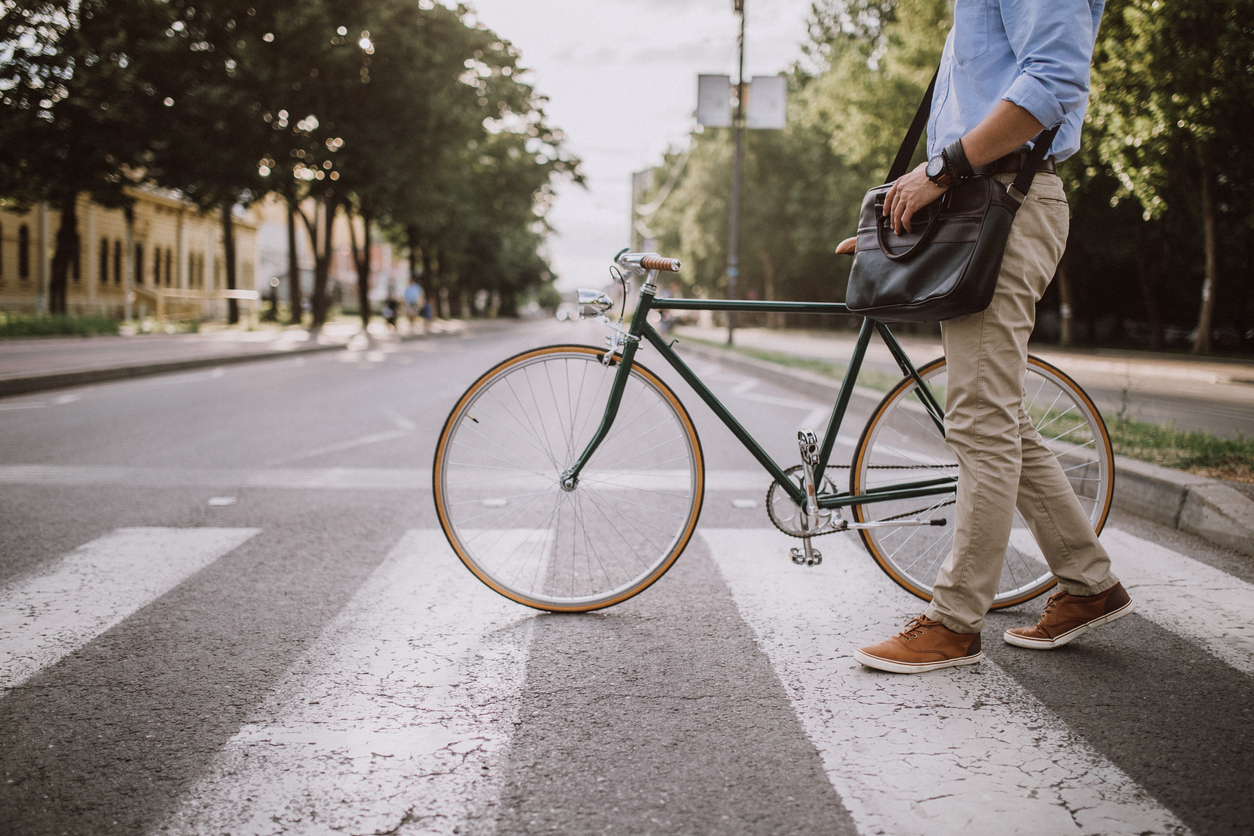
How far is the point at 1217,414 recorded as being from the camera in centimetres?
938

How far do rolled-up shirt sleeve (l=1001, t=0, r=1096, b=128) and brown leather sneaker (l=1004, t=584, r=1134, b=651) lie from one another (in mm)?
1475

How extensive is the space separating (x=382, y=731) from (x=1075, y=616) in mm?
2128

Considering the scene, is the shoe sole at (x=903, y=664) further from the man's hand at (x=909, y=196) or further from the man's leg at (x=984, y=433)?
the man's hand at (x=909, y=196)

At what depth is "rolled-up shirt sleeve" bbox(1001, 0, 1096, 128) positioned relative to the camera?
2426 millimetres

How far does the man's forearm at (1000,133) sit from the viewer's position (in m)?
2.46

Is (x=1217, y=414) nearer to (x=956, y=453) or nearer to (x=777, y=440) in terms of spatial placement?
(x=777, y=440)

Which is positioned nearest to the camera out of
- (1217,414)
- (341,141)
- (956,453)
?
(956,453)

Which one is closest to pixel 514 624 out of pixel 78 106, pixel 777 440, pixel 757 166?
pixel 777 440

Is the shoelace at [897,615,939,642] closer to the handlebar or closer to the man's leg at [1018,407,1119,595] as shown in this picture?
the man's leg at [1018,407,1119,595]

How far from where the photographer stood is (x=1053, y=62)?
243 cm

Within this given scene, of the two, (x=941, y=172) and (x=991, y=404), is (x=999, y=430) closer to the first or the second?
(x=991, y=404)

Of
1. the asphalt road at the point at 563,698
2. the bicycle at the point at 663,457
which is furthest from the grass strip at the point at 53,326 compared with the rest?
the bicycle at the point at 663,457

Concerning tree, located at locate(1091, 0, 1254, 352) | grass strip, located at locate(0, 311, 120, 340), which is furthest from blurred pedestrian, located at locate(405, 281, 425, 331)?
tree, located at locate(1091, 0, 1254, 352)

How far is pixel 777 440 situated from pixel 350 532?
3636 millimetres
